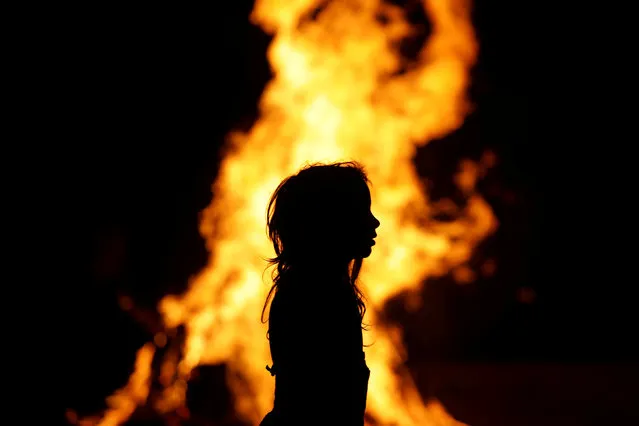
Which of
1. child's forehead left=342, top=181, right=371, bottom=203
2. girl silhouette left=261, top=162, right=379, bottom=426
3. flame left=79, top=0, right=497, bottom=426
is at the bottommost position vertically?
girl silhouette left=261, top=162, right=379, bottom=426

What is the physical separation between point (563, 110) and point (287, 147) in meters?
3.78

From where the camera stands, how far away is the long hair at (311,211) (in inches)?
55.0

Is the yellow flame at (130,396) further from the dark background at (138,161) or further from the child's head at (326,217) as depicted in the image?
the child's head at (326,217)

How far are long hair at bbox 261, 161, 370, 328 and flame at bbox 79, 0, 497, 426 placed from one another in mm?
2411

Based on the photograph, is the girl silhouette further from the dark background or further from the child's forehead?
the dark background

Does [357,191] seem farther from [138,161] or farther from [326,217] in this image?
[138,161]

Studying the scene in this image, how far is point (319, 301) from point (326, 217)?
219mm

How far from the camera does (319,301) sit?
4.16 feet

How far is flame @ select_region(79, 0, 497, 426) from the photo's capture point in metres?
3.81

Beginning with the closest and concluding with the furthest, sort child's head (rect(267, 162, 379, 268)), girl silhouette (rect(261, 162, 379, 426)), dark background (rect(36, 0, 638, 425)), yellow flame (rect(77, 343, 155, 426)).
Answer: girl silhouette (rect(261, 162, 379, 426)), child's head (rect(267, 162, 379, 268)), yellow flame (rect(77, 343, 155, 426)), dark background (rect(36, 0, 638, 425))

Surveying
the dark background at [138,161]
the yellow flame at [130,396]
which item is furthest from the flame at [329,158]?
the dark background at [138,161]

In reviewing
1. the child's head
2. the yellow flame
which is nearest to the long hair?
the child's head

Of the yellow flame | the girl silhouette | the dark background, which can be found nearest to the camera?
the girl silhouette

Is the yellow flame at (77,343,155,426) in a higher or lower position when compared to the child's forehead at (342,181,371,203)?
higher
